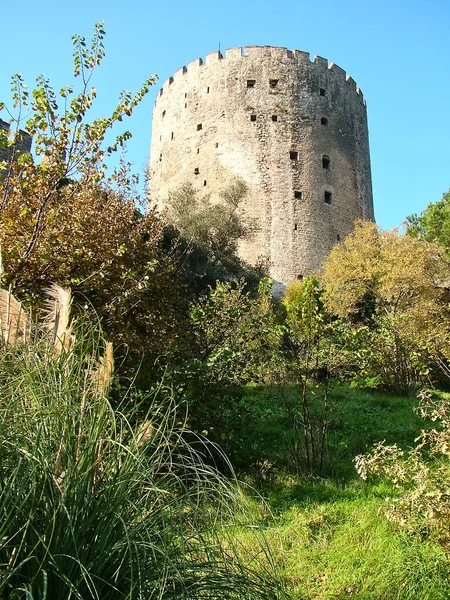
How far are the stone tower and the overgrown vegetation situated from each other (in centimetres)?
1656

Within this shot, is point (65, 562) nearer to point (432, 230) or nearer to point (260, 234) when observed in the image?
point (260, 234)

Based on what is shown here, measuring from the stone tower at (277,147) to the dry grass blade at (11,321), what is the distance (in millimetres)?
22194

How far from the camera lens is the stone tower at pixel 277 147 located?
25672 millimetres

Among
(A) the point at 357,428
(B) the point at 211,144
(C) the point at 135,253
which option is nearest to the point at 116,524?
(C) the point at 135,253

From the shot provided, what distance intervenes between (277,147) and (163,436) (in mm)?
25840

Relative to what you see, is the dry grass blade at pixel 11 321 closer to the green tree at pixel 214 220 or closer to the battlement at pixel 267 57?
the green tree at pixel 214 220

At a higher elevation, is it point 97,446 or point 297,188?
point 297,188

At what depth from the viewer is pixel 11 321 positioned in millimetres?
2533

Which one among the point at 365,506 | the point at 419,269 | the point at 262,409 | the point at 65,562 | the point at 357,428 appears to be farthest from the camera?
the point at 419,269

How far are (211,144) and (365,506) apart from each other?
24.7 meters

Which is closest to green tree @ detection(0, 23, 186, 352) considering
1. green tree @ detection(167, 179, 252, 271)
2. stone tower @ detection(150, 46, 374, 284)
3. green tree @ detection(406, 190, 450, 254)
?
green tree @ detection(167, 179, 252, 271)

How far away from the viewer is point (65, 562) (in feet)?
5.19

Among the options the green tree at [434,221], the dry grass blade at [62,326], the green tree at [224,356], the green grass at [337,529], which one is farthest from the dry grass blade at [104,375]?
the green tree at [434,221]

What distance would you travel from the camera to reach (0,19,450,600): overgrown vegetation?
168 cm
